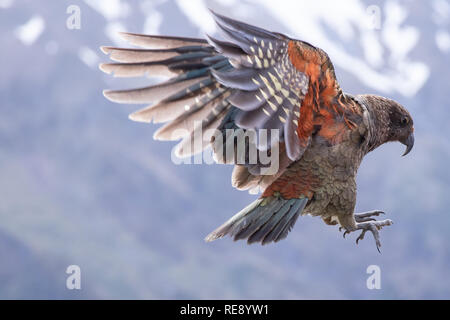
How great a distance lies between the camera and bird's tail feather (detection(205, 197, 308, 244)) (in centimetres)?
238

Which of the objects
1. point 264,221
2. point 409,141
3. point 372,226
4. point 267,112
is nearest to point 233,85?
point 267,112

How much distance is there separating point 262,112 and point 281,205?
1.96ft

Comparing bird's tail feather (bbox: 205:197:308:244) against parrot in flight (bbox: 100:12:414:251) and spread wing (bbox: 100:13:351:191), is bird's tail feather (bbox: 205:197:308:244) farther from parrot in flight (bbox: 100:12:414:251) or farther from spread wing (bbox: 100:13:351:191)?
spread wing (bbox: 100:13:351:191)

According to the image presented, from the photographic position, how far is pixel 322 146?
2406mm

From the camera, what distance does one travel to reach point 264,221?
2418mm

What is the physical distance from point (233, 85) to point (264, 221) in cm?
73

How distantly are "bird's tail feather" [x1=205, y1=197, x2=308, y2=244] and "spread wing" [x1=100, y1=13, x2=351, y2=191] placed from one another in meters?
0.25

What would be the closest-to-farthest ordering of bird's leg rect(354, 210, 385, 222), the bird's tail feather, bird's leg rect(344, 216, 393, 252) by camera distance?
the bird's tail feather < bird's leg rect(344, 216, 393, 252) < bird's leg rect(354, 210, 385, 222)

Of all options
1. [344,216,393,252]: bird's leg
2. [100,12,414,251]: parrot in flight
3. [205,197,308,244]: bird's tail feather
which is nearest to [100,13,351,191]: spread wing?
[100,12,414,251]: parrot in flight

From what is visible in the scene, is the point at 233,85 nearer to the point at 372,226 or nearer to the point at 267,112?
the point at 267,112

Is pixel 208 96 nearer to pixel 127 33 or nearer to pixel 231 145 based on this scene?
pixel 231 145

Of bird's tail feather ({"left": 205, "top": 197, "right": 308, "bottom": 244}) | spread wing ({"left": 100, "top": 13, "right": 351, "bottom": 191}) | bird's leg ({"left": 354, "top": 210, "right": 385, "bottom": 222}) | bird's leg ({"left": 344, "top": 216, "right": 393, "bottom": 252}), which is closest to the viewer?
spread wing ({"left": 100, "top": 13, "right": 351, "bottom": 191})

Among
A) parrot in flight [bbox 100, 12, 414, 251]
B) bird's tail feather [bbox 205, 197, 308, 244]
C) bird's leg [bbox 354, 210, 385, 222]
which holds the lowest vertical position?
bird's tail feather [bbox 205, 197, 308, 244]

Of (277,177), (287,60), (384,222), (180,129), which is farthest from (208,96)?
(384,222)
